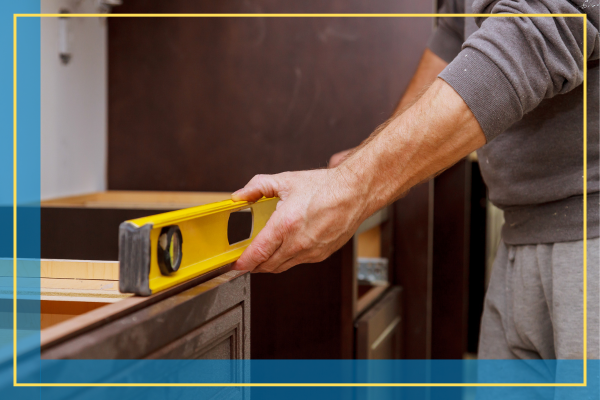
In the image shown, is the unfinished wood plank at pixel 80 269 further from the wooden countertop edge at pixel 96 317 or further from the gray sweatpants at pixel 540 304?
the gray sweatpants at pixel 540 304

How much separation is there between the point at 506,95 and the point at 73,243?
0.82 m

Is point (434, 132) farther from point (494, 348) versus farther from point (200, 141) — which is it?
point (200, 141)

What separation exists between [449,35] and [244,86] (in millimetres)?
571

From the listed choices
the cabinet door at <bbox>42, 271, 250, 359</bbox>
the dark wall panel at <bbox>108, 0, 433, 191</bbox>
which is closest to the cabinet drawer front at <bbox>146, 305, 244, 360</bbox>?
the cabinet door at <bbox>42, 271, 250, 359</bbox>

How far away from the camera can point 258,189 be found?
0.63m

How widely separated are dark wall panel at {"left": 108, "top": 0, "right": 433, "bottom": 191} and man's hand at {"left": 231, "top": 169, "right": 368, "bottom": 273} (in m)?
0.78

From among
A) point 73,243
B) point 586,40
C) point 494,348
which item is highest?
point 586,40

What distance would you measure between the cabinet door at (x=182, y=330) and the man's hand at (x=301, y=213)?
7 cm

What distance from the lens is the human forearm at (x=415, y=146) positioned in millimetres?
614

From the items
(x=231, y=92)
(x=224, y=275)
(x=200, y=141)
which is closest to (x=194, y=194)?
(x=200, y=141)

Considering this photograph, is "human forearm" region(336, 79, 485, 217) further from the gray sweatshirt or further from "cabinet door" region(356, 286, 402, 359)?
"cabinet door" region(356, 286, 402, 359)

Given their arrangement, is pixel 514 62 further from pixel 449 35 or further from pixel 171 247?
pixel 449 35

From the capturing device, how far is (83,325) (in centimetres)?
37

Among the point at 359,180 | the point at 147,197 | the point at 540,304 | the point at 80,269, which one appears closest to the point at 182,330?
the point at 80,269
